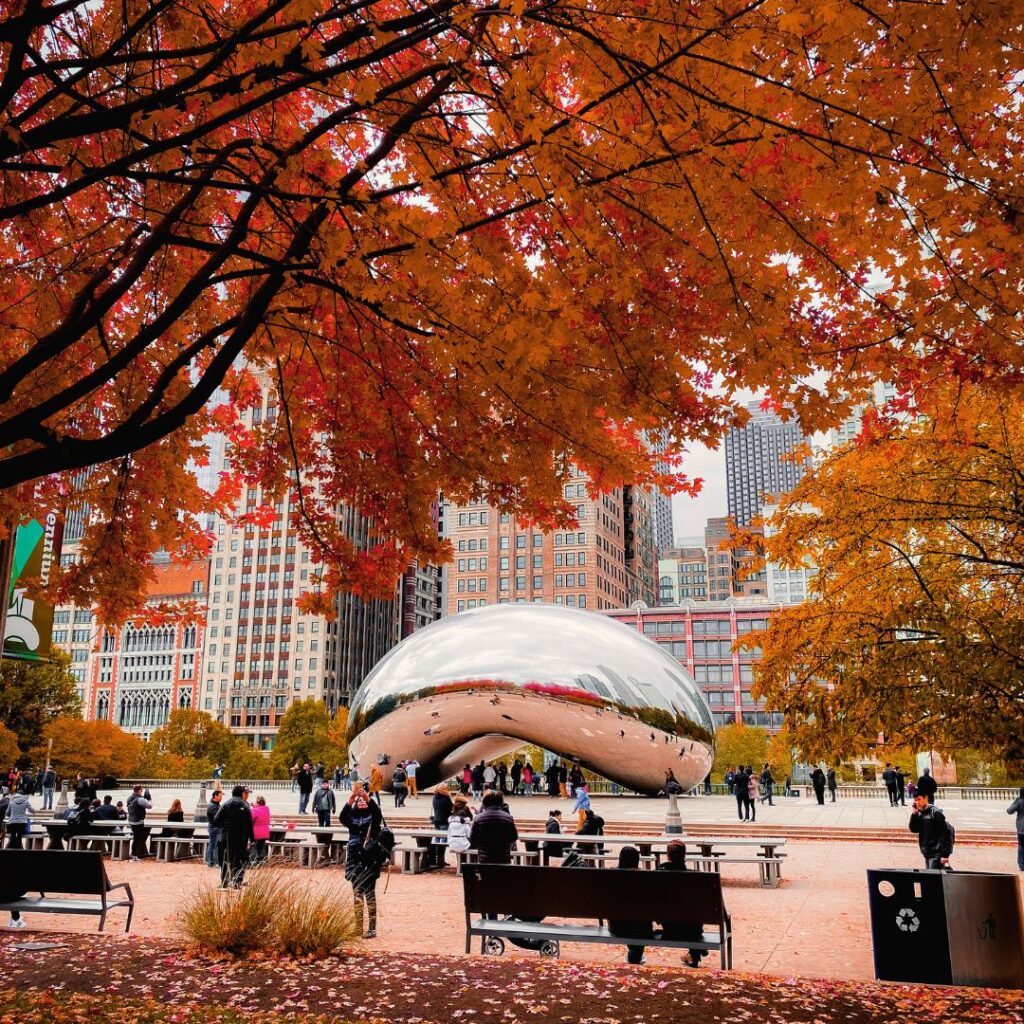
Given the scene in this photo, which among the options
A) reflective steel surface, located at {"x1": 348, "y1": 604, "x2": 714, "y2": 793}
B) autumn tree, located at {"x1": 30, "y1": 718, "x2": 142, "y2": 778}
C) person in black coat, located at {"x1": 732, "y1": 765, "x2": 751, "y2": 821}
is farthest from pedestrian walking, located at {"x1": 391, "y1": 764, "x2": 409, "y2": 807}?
autumn tree, located at {"x1": 30, "y1": 718, "x2": 142, "y2": 778}

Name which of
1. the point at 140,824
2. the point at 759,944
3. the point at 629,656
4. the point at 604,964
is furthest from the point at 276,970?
the point at 629,656

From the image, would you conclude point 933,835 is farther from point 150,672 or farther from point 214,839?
point 150,672

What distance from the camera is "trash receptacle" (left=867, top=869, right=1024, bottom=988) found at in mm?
7082

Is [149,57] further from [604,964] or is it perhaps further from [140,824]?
[140,824]

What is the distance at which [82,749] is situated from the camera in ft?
196

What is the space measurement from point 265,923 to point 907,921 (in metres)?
5.44

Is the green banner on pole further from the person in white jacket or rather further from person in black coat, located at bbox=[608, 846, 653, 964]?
person in black coat, located at bbox=[608, 846, 653, 964]

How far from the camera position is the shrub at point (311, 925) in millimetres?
7688

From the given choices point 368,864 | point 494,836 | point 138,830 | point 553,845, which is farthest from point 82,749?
point 494,836

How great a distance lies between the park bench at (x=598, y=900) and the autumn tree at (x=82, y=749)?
57451 millimetres

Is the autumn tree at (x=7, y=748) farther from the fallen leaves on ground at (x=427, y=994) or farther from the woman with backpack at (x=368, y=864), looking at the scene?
the fallen leaves on ground at (x=427, y=994)

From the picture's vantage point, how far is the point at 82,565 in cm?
777

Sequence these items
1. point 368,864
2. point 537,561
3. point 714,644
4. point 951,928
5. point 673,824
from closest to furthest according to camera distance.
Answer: point 951,928 → point 368,864 → point 673,824 → point 714,644 → point 537,561

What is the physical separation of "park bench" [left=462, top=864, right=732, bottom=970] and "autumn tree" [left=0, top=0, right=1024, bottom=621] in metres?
2.95
